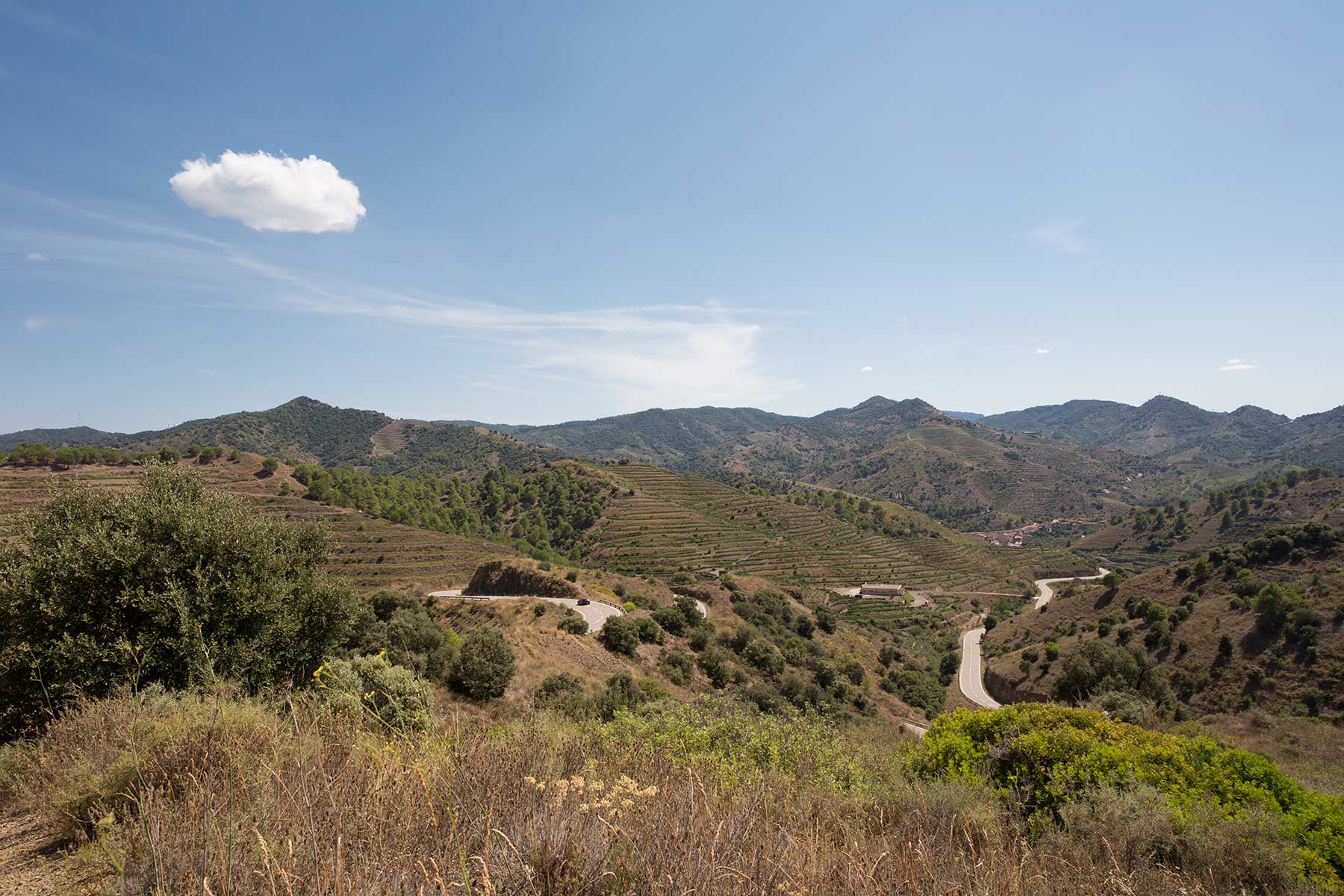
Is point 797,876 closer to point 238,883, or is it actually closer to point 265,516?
point 238,883

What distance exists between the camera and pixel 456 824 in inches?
113

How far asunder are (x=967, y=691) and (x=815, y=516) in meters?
74.8

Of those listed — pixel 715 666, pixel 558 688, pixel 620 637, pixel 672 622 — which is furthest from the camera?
pixel 672 622

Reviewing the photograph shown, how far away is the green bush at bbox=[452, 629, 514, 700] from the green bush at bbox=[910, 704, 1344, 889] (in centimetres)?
1405

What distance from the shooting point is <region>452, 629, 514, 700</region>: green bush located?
18.5 meters

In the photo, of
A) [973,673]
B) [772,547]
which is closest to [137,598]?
[973,673]

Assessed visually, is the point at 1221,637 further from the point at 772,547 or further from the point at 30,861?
the point at 772,547

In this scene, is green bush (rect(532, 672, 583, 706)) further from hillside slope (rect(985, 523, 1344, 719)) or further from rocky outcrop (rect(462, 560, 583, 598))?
hillside slope (rect(985, 523, 1344, 719))

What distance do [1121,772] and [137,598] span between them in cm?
1896

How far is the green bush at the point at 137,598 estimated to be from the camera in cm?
961

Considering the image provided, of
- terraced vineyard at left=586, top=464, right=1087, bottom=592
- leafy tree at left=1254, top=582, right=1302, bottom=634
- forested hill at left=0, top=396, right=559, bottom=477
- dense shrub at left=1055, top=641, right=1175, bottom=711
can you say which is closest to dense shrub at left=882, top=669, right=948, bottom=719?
dense shrub at left=1055, top=641, right=1175, bottom=711

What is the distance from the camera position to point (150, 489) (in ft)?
40.0

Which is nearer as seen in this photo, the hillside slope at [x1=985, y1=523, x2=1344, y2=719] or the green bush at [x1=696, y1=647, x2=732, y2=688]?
the green bush at [x1=696, y1=647, x2=732, y2=688]

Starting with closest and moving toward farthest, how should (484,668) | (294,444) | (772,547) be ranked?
(484,668), (772,547), (294,444)
